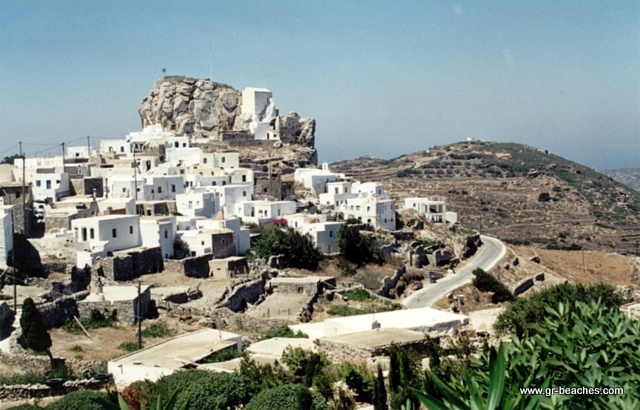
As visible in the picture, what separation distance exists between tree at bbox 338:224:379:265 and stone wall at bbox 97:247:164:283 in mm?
10366

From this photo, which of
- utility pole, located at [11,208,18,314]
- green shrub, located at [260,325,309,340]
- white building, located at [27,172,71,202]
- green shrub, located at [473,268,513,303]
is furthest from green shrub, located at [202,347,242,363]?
white building, located at [27,172,71,202]

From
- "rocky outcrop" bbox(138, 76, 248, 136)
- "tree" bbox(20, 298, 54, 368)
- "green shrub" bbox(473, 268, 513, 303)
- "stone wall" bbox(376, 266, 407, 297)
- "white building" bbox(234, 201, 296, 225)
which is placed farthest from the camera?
"rocky outcrop" bbox(138, 76, 248, 136)

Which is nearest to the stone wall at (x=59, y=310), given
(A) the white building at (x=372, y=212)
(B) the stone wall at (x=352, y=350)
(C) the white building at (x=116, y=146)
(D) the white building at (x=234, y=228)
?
(B) the stone wall at (x=352, y=350)

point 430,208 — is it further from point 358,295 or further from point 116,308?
point 116,308

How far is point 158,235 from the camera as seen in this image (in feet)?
107

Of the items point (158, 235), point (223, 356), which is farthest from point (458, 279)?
point (223, 356)

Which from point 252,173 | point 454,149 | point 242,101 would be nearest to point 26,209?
point 252,173

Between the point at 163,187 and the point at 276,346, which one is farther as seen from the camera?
the point at 163,187

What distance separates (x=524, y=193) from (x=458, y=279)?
49774mm

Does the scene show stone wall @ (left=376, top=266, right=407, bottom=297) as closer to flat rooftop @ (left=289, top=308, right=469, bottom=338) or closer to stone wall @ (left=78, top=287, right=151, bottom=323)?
flat rooftop @ (left=289, top=308, right=469, bottom=338)

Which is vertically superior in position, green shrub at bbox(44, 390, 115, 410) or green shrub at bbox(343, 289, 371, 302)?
green shrub at bbox(44, 390, 115, 410)

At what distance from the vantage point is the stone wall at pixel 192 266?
31.7 metres

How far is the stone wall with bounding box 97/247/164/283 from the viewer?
29281 millimetres

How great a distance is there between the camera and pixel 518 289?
138 ft
